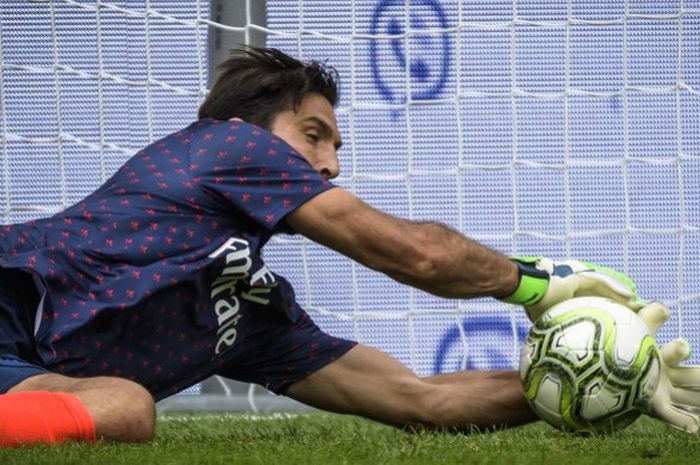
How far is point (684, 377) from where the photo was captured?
147 inches

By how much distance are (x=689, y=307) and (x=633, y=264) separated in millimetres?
245

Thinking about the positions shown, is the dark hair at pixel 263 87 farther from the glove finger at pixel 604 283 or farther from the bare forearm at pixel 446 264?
the glove finger at pixel 604 283

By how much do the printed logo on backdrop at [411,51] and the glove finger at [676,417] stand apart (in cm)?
213

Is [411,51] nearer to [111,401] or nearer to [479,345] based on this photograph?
[479,345]

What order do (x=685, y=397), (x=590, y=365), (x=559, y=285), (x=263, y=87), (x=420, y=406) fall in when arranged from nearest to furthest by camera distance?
(x=590, y=365)
(x=559, y=285)
(x=685, y=397)
(x=263, y=87)
(x=420, y=406)

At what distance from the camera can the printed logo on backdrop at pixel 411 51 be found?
548cm

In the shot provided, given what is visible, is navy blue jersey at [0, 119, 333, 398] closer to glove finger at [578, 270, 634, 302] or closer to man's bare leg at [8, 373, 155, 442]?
man's bare leg at [8, 373, 155, 442]

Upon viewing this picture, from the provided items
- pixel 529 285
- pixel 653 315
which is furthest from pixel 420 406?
pixel 653 315

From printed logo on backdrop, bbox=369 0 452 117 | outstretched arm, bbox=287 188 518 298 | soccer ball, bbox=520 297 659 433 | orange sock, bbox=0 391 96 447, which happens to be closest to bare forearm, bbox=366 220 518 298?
outstretched arm, bbox=287 188 518 298

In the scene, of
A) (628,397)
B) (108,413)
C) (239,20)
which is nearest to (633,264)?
(239,20)

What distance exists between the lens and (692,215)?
18.0 feet

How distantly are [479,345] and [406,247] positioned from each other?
2.04 meters

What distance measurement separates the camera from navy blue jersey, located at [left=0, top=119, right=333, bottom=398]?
3457mm

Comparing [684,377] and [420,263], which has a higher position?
[420,263]
